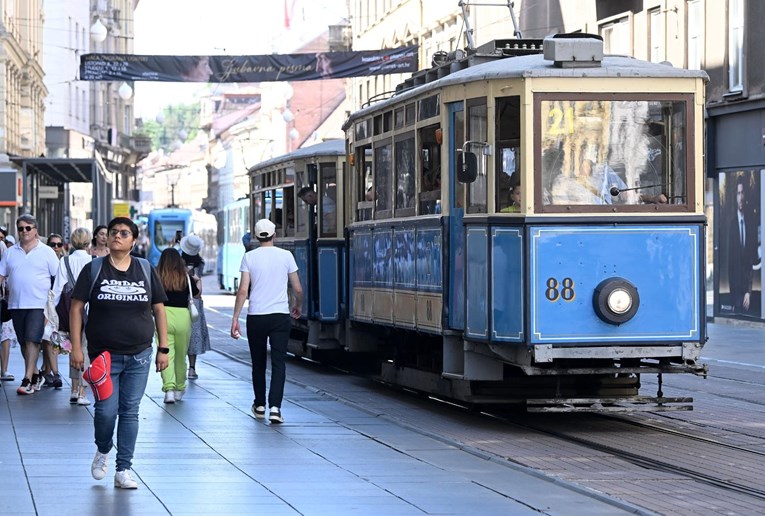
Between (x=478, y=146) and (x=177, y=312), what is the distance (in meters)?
4.05

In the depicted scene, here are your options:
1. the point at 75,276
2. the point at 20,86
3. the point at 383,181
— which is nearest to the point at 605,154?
the point at 383,181

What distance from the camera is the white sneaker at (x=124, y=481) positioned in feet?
32.3

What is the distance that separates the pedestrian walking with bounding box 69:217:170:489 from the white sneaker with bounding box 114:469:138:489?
0.17ft

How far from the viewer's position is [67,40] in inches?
3076

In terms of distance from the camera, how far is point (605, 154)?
44.1 ft

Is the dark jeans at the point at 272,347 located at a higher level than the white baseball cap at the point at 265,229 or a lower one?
lower

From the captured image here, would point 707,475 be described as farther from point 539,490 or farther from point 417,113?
point 417,113

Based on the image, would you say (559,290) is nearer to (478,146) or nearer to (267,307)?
(478,146)

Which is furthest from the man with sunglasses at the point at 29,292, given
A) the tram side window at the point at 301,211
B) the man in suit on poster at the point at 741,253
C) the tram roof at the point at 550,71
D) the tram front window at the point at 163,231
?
the tram front window at the point at 163,231

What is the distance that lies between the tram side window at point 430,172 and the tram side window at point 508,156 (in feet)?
3.99

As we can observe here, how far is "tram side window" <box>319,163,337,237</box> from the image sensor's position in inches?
809

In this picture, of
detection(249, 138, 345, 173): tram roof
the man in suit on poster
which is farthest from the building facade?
detection(249, 138, 345, 173): tram roof

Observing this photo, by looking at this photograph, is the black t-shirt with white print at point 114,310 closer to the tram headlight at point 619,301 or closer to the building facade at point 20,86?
the tram headlight at point 619,301

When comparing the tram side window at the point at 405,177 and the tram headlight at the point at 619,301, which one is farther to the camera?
the tram side window at the point at 405,177
